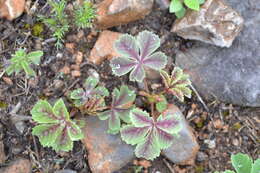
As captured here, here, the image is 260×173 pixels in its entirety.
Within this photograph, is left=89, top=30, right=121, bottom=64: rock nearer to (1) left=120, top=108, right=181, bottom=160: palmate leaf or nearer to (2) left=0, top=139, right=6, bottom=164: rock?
(1) left=120, top=108, right=181, bottom=160: palmate leaf

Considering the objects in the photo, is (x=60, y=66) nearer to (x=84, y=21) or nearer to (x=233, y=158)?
(x=84, y=21)

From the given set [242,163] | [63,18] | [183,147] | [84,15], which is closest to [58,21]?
[63,18]

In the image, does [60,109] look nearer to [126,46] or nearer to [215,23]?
[126,46]

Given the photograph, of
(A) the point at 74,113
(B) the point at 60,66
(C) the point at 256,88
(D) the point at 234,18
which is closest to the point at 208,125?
(C) the point at 256,88

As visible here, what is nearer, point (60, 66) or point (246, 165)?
point (246, 165)

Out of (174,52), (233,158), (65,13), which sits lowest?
(233,158)

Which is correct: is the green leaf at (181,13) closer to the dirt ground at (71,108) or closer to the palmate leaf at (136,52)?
the dirt ground at (71,108)
